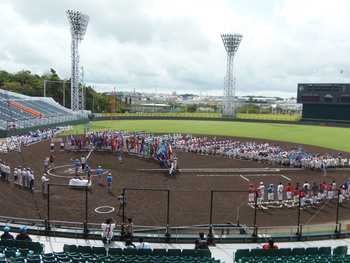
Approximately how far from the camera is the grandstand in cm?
4566

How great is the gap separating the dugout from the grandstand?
4926 cm

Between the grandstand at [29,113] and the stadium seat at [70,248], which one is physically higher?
the grandstand at [29,113]

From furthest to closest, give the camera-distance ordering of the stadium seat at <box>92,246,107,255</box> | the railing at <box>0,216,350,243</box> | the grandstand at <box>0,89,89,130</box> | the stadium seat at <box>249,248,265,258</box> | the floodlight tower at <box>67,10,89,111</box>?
the floodlight tower at <box>67,10,89,111</box>, the grandstand at <box>0,89,89,130</box>, the railing at <box>0,216,350,243</box>, the stadium seat at <box>249,248,265,258</box>, the stadium seat at <box>92,246,107,255</box>

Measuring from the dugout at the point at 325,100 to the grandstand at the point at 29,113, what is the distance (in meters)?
49.3

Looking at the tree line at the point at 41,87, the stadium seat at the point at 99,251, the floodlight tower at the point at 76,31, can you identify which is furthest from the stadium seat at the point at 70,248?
the tree line at the point at 41,87

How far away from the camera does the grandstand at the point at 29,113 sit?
45656mm

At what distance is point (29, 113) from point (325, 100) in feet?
194

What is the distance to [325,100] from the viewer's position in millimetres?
69875

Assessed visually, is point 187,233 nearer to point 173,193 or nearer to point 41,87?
point 173,193

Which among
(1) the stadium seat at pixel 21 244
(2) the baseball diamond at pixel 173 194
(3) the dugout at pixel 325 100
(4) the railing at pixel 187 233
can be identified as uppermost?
(3) the dugout at pixel 325 100

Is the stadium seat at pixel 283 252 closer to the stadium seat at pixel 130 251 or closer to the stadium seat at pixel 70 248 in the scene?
the stadium seat at pixel 130 251

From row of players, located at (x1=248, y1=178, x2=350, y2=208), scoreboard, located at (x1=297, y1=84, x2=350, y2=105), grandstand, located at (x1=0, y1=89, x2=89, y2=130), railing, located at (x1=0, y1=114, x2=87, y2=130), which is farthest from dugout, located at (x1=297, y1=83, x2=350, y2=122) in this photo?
row of players, located at (x1=248, y1=178, x2=350, y2=208)

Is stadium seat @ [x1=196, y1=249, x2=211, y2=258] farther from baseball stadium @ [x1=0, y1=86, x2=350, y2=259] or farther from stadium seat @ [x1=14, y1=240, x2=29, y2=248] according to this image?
stadium seat @ [x1=14, y1=240, x2=29, y2=248]

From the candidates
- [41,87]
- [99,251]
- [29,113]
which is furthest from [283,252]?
[41,87]
